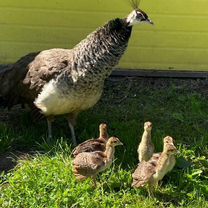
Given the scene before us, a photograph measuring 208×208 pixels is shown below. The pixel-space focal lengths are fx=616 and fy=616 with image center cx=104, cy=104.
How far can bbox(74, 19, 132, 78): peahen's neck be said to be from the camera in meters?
5.57

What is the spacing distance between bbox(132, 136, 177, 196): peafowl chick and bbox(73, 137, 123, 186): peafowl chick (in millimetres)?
253

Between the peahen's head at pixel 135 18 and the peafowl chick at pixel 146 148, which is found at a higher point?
the peahen's head at pixel 135 18

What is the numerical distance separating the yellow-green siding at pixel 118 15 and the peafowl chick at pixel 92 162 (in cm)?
279

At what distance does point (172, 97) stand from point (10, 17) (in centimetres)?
219

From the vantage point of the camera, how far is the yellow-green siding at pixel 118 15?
7.38m

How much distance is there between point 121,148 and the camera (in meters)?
5.64

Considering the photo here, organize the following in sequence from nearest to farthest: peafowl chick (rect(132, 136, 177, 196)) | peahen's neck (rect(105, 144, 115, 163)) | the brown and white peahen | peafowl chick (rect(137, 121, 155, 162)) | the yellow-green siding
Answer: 1. peafowl chick (rect(132, 136, 177, 196))
2. peahen's neck (rect(105, 144, 115, 163))
3. peafowl chick (rect(137, 121, 155, 162))
4. the brown and white peahen
5. the yellow-green siding

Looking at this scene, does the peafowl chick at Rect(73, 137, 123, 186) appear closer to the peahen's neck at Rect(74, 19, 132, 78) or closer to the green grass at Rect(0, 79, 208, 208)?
the green grass at Rect(0, 79, 208, 208)

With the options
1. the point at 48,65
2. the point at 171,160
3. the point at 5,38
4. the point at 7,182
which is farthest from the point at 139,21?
the point at 5,38

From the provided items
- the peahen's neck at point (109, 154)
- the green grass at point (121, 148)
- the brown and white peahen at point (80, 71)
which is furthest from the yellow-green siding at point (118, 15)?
the peahen's neck at point (109, 154)

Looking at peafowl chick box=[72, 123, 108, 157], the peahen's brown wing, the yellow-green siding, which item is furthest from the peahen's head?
the yellow-green siding

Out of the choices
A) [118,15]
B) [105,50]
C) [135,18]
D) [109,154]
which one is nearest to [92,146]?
[109,154]

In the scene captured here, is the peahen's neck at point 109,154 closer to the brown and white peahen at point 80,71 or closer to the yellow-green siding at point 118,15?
the brown and white peahen at point 80,71

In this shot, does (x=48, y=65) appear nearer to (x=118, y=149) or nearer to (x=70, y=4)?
(x=118, y=149)
